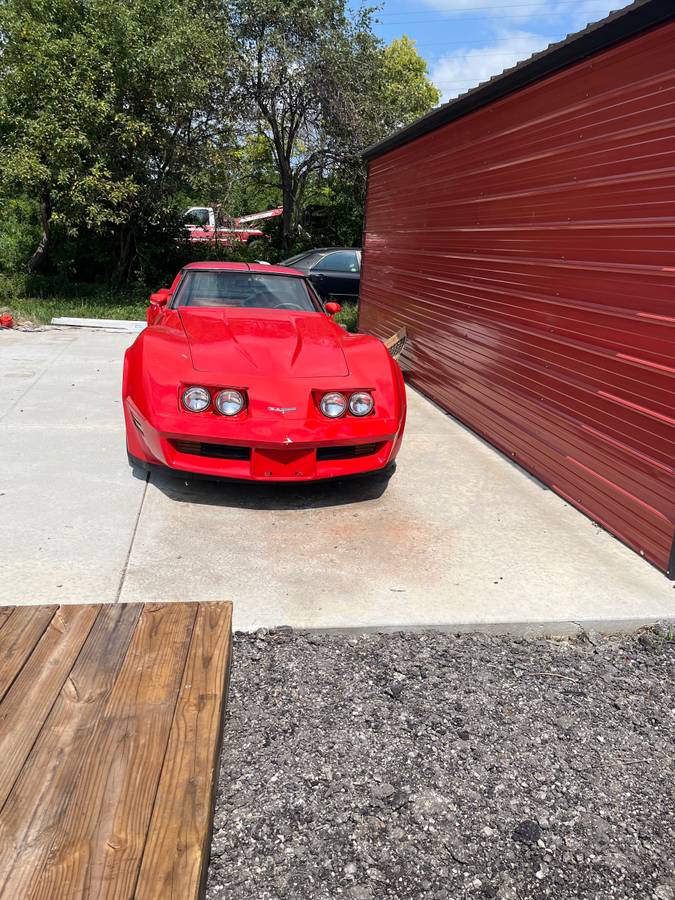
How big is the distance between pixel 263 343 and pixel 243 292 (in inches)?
49.1

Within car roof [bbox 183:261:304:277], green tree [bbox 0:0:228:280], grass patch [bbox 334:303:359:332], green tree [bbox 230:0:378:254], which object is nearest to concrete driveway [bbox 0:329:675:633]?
car roof [bbox 183:261:304:277]

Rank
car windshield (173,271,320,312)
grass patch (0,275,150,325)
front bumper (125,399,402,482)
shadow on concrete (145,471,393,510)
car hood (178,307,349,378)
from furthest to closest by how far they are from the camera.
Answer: grass patch (0,275,150,325)
car windshield (173,271,320,312)
shadow on concrete (145,471,393,510)
car hood (178,307,349,378)
front bumper (125,399,402,482)

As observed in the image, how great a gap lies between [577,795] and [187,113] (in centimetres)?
1380

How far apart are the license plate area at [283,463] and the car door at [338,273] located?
9581 mm

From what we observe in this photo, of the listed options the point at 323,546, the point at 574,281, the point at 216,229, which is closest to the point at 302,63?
the point at 216,229

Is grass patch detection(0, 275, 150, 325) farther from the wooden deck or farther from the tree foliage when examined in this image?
the wooden deck

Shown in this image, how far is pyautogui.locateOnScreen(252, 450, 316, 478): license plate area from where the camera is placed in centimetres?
374

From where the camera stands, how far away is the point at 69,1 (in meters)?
11.6

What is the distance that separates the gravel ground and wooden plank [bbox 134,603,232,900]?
38 centimetres

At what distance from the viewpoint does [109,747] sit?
1.58 m

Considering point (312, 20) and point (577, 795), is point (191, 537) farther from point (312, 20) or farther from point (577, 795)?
point (312, 20)

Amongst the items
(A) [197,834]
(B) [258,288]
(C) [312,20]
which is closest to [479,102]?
(B) [258,288]

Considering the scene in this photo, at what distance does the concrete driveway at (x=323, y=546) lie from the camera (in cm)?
298

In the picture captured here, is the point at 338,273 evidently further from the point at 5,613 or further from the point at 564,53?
the point at 5,613
